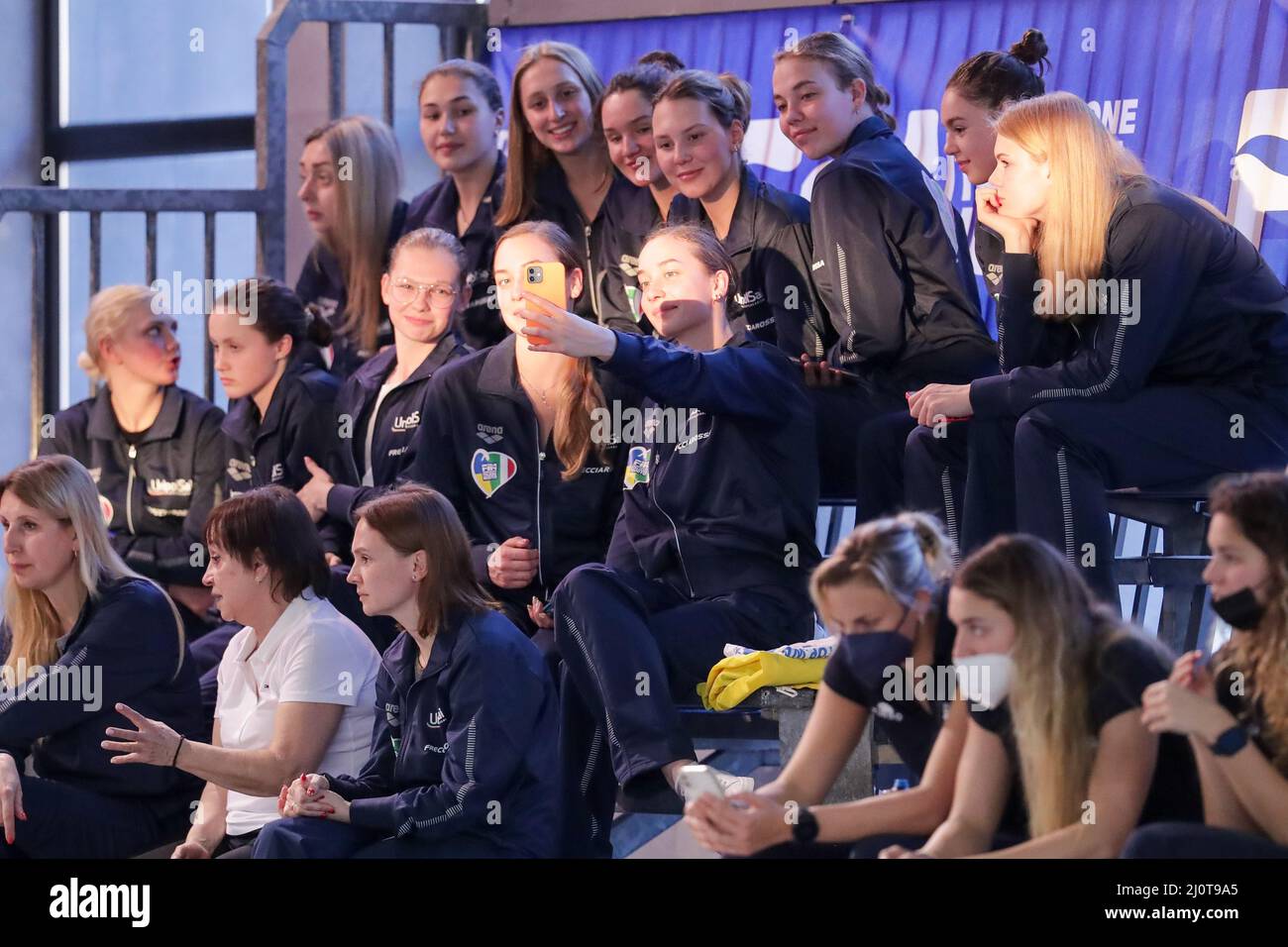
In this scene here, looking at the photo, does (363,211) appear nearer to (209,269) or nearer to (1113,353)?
(209,269)

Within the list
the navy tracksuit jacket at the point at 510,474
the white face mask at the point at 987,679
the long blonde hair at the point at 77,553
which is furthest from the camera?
the navy tracksuit jacket at the point at 510,474

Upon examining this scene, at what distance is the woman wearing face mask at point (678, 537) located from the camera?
308 cm

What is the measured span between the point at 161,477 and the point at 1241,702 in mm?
3052

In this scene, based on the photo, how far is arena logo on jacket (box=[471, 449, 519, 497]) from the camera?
3.73 meters

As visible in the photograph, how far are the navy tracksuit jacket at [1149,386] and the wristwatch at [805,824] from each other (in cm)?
83

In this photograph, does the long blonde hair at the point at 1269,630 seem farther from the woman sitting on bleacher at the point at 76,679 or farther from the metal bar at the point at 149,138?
the metal bar at the point at 149,138

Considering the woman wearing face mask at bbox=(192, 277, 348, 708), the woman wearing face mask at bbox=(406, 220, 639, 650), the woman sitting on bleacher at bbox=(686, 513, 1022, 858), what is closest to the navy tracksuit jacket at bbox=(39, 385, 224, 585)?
the woman wearing face mask at bbox=(192, 277, 348, 708)

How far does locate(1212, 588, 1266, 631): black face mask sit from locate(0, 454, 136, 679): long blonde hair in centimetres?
229

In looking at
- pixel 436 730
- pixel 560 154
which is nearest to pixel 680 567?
pixel 436 730

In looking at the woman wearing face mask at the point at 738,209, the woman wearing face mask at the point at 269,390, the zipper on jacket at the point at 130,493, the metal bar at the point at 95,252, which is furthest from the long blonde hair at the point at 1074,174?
the metal bar at the point at 95,252

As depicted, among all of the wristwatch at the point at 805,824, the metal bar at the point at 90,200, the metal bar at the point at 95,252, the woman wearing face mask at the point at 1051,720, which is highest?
the metal bar at the point at 90,200

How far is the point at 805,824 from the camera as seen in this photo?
8.19 ft
